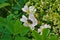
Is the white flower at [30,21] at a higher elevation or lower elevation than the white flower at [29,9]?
lower

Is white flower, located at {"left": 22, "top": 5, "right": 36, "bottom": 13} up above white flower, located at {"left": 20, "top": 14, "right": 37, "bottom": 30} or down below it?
above

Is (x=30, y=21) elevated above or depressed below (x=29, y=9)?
below

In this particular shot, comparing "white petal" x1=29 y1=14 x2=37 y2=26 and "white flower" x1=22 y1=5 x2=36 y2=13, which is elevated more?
"white flower" x1=22 y1=5 x2=36 y2=13

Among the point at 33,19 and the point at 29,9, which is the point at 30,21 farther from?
the point at 29,9

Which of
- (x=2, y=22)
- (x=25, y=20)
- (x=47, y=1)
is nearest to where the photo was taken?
(x=2, y=22)

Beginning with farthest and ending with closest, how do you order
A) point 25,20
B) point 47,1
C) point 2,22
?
1. point 47,1
2. point 25,20
3. point 2,22

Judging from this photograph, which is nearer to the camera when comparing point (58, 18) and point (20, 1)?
point (58, 18)

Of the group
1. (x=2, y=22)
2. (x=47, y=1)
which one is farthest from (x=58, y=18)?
(x=2, y=22)

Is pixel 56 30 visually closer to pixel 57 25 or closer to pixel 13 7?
pixel 57 25

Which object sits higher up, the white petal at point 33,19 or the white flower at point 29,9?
the white flower at point 29,9

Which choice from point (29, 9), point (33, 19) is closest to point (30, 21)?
point (33, 19)

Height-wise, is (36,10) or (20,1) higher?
(20,1)
